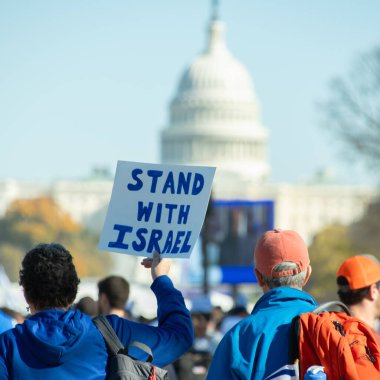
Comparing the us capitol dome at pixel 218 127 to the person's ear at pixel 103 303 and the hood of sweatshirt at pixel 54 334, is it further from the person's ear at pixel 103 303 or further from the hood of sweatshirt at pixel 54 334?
the hood of sweatshirt at pixel 54 334

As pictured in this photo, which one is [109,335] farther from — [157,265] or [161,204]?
[161,204]

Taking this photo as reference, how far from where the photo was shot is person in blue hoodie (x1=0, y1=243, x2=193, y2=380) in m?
4.89

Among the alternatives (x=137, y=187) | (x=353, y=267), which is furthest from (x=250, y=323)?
(x=353, y=267)

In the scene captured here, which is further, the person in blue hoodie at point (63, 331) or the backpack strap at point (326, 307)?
the backpack strap at point (326, 307)

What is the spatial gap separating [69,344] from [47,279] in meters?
0.24

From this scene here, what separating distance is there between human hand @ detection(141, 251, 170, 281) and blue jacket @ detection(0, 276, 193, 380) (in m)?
0.23

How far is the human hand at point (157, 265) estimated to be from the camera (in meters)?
5.39

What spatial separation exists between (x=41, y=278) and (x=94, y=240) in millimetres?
131471

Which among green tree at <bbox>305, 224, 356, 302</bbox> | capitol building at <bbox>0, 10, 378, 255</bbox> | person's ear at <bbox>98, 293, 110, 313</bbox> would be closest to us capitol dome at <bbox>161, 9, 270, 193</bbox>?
capitol building at <bbox>0, 10, 378, 255</bbox>

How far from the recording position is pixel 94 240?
136 meters

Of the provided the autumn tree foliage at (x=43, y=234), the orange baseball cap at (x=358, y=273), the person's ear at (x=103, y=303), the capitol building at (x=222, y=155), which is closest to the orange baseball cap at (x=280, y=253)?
the orange baseball cap at (x=358, y=273)

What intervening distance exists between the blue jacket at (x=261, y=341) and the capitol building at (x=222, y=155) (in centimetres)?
13398

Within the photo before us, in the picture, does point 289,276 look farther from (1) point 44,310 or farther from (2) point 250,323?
(1) point 44,310

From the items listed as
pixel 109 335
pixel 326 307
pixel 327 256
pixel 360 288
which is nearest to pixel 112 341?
pixel 109 335
